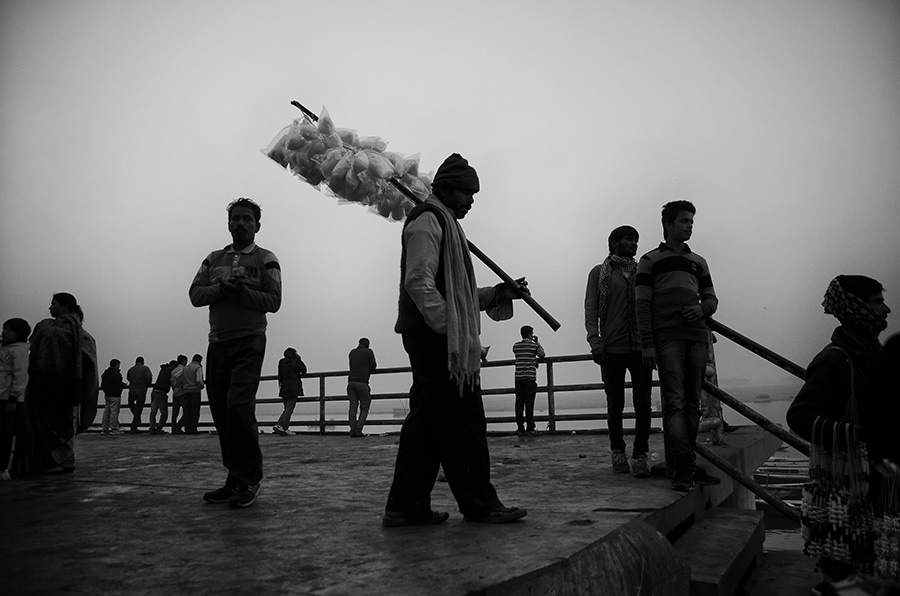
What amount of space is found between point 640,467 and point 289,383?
9.24 m

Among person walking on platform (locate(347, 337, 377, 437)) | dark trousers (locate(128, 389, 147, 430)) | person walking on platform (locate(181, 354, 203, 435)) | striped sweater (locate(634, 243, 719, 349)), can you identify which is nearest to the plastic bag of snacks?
striped sweater (locate(634, 243, 719, 349))

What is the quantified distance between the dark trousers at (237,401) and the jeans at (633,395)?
2451 mm

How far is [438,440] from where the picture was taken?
2.65 meters

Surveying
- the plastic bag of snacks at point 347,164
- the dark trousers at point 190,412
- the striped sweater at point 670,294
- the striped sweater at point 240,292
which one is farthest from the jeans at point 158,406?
the striped sweater at point 670,294

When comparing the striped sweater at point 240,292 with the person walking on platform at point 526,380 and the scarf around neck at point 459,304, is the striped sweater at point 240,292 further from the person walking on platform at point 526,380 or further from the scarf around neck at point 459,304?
the person walking on platform at point 526,380

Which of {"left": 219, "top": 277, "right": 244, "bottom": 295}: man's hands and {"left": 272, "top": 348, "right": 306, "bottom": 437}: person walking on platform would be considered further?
{"left": 272, "top": 348, "right": 306, "bottom": 437}: person walking on platform

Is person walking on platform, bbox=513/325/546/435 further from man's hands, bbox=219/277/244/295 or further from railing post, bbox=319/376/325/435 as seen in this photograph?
man's hands, bbox=219/277/244/295

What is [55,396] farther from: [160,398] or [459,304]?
[160,398]

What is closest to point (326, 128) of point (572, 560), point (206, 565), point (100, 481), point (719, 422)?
point (100, 481)

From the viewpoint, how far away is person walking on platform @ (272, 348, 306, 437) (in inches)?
479

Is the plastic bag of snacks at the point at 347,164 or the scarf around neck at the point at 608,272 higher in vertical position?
the plastic bag of snacks at the point at 347,164

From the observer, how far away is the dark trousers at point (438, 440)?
2.61m

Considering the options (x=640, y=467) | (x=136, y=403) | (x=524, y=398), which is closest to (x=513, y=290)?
(x=640, y=467)

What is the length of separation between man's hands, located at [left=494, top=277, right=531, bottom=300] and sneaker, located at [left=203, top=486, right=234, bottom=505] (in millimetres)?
1876
